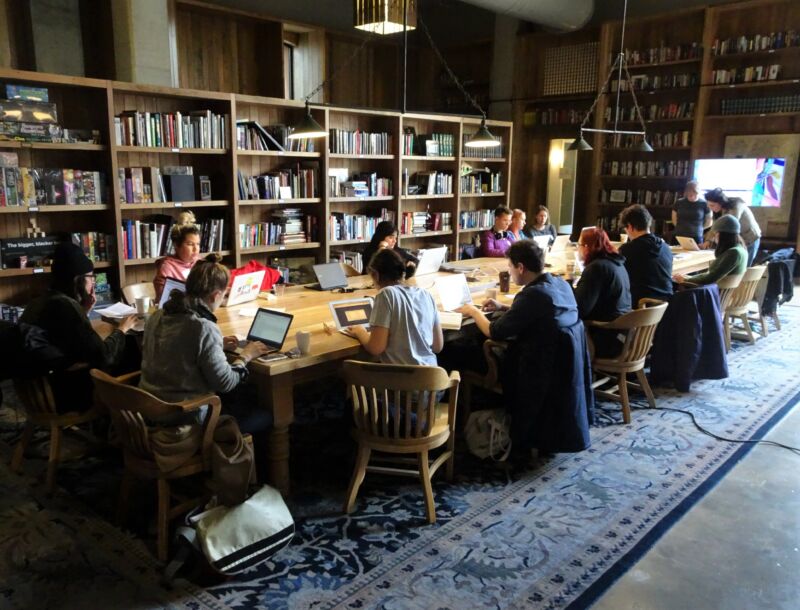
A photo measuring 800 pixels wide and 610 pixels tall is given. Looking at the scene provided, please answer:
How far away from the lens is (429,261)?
16.3 feet

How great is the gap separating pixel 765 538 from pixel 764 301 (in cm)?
409

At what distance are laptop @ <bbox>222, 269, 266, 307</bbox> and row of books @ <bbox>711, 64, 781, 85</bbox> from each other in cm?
679

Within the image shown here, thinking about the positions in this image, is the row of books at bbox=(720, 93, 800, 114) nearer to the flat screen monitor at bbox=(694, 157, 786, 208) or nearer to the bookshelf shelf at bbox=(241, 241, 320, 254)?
the flat screen monitor at bbox=(694, 157, 786, 208)

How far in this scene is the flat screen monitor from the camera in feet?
25.8

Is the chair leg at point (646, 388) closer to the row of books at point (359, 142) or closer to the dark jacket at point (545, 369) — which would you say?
the dark jacket at point (545, 369)

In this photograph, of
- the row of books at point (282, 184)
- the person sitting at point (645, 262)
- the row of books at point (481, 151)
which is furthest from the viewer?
the row of books at point (481, 151)

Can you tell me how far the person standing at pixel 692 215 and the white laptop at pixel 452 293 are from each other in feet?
15.5

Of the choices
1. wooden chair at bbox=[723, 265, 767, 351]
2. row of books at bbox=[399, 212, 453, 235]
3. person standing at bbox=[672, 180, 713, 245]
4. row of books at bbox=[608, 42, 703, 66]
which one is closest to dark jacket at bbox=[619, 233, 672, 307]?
wooden chair at bbox=[723, 265, 767, 351]

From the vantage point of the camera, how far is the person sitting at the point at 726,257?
4.80 m

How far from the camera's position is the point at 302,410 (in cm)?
412

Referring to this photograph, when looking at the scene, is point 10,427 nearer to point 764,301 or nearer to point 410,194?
point 410,194

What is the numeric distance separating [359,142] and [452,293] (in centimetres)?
334

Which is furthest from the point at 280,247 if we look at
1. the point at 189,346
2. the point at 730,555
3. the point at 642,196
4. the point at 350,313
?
the point at 642,196

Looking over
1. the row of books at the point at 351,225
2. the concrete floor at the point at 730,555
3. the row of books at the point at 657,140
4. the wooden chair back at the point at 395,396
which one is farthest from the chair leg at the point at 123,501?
the row of books at the point at 657,140
